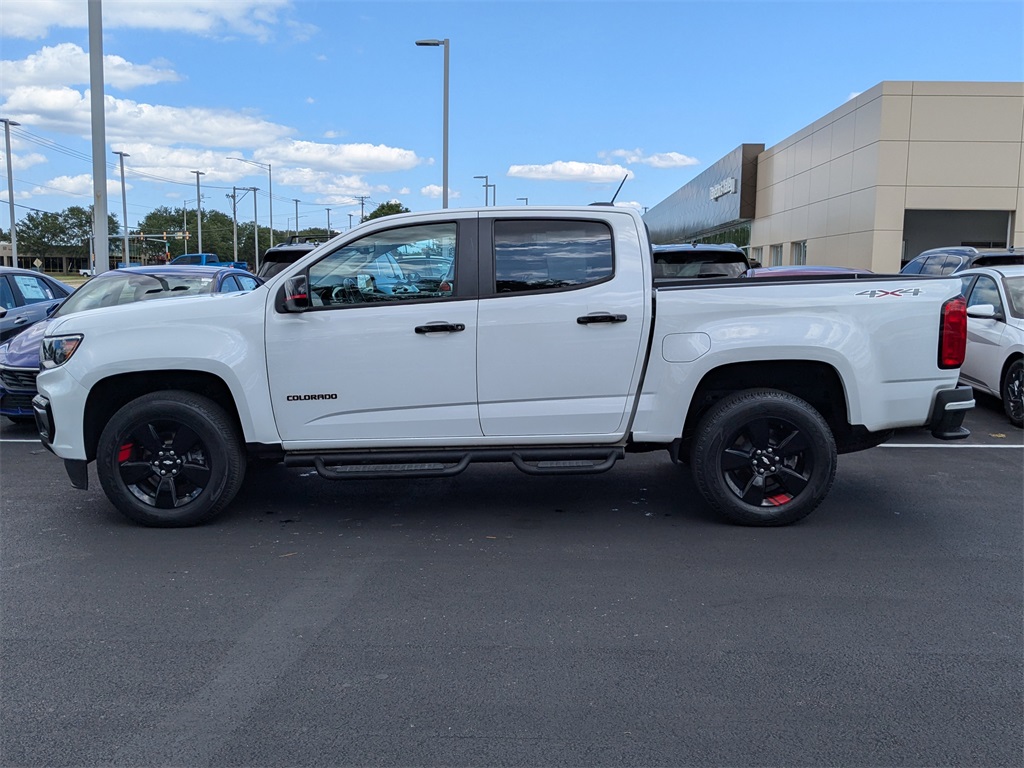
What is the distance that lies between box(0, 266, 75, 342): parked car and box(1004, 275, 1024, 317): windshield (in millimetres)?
11862

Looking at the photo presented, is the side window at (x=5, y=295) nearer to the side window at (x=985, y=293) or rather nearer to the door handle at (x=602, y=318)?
the door handle at (x=602, y=318)

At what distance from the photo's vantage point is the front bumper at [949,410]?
555 cm

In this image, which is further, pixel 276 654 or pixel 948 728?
pixel 276 654

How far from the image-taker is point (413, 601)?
446 cm

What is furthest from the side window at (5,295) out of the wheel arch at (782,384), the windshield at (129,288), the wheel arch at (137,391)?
the wheel arch at (782,384)

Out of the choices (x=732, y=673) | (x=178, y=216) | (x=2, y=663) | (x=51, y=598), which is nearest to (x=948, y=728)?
(x=732, y=673)

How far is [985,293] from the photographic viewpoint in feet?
33.0

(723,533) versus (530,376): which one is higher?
(530,376)

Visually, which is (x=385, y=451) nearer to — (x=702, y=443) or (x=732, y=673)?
(x=702, y=443)

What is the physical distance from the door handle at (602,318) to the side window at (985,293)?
629 cm

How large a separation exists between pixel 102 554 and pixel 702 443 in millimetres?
3800

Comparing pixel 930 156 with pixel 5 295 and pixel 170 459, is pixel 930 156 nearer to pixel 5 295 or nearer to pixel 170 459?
pixel 5 295

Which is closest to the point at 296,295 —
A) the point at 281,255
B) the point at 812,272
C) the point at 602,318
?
the point at 602,318

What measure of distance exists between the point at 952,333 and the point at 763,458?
1436mm
